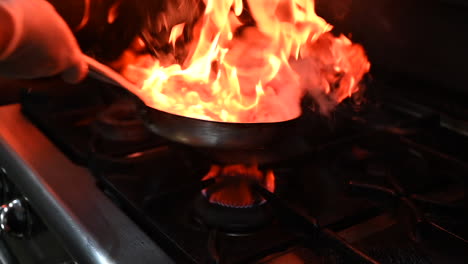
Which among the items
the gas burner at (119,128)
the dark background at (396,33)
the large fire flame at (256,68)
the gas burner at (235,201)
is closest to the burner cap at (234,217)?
the gas burner at (235,201)

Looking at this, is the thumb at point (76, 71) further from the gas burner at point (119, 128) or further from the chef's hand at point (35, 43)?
the gas burner at point (119, 128)

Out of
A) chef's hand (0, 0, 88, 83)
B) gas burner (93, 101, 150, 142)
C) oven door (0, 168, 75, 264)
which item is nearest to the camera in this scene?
chef's hand (0, 0, 88, 83)

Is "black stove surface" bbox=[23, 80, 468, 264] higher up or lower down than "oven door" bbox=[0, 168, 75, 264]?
higher up

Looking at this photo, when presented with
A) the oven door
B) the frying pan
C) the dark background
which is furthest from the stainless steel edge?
the dark background

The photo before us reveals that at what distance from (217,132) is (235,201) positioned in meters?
0.11

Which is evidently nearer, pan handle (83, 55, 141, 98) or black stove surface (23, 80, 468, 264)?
black stove surface (23, 80, 468, 264)

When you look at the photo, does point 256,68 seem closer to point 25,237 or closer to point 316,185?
point 316,185

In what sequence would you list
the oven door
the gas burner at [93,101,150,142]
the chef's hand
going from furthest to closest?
1. the gas burner at [93,101,150,142]
2. the oven door
3. the chef's hand

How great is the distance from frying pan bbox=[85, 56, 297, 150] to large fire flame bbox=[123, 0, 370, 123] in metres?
0.08

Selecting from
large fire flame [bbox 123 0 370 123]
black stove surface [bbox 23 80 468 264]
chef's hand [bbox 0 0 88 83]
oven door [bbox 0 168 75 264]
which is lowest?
oven door [bbox 0 168 75 264]

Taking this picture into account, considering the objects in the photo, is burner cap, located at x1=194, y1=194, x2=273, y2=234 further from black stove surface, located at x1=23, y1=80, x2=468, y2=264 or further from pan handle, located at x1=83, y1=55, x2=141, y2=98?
pan handle, located at x1=83, y1=55, x2=141, y2=98

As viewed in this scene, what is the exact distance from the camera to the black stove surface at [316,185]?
2.06 feet

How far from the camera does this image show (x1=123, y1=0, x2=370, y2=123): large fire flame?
82 centimetres

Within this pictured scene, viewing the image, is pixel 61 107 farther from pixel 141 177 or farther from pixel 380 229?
pixel 380 229
